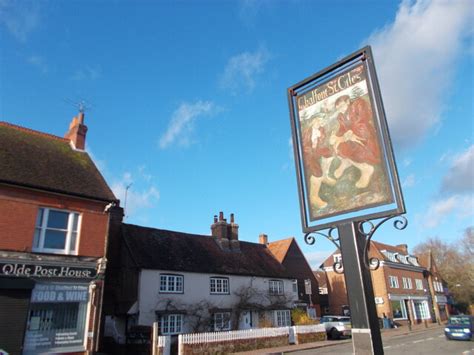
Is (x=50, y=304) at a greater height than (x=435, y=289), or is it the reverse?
(x=435, y=289)

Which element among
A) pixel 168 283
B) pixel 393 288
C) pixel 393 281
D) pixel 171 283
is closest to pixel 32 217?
pixel 168 283

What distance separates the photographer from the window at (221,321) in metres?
26.3

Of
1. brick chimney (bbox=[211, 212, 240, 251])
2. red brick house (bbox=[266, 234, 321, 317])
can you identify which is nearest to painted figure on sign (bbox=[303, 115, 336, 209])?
brick chimney (bbox=[211, 212, 240, 251])

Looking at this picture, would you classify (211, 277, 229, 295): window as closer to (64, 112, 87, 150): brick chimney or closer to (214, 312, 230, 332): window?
(214, 312, 230, 332): window

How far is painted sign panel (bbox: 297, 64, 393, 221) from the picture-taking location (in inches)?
263

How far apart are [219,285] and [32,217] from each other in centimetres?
1627

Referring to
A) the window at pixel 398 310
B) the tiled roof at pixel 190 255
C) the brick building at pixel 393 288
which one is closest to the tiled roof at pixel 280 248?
the tiled roof at pixel 190 255

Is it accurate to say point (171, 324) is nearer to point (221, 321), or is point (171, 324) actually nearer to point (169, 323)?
point (169, 323)

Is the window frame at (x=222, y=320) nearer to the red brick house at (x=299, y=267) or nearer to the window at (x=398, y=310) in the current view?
the red brick house at (x=299, y=267)

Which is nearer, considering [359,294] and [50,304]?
[359,294]

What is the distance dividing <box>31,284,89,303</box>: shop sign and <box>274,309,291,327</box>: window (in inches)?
768

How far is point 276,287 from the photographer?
32.3 metres

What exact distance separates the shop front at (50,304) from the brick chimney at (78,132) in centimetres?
735

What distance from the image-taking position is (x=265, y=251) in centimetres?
3669
